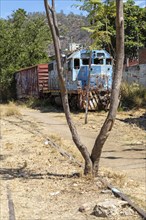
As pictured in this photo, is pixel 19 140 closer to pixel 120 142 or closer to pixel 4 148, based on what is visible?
pixel 4 148

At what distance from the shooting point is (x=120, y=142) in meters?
12.9

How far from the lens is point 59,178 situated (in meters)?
7.25

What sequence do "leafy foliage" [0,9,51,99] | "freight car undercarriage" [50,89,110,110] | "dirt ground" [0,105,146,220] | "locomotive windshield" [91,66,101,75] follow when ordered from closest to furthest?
"dirt ground" [0,105,146,220] < "freight car undercarriage" [50,89,110,110] < "locomotive windshield" [91,66,101,75] < "leafy foliage" [0,9,51,99]

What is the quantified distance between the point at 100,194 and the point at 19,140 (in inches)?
259

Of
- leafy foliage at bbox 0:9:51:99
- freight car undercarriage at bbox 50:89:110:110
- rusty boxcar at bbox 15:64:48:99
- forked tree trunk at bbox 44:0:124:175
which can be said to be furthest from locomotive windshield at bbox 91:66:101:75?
leafy foliage at bbox 0:9:51:99

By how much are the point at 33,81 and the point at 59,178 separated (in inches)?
949

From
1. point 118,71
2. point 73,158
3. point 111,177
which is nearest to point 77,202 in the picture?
point 111,177

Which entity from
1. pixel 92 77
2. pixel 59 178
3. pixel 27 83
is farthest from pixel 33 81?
pixel 59 178

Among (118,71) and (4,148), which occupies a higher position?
(118,71)

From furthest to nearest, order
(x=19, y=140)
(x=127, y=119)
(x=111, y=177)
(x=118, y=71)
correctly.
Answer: (x=127, y=119), (x=19, y=140), (x=111, y=177), (x=118, y=71)

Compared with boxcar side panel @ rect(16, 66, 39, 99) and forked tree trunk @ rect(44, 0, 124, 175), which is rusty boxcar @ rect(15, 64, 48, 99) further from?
forked tree trunk @ rect(44, 0, 124, 175)

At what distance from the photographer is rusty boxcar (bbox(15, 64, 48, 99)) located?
1153 inches

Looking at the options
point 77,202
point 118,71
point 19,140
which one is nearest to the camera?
point 77,202

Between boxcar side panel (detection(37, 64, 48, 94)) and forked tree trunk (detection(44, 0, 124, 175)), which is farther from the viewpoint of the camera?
boxcar side panel (detection(37, 64, 48, 94))
